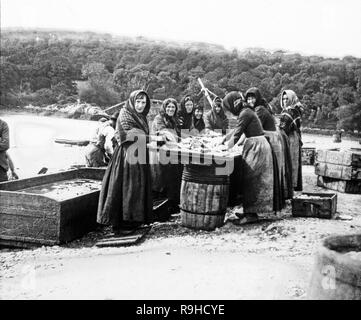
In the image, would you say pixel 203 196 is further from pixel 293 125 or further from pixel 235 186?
pixel 293 125

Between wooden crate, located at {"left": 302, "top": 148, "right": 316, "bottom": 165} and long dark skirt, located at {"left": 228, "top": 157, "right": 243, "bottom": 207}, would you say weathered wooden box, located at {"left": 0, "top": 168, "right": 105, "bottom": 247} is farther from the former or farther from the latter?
wooden crate, located at {"left": 302, "top": 148, "right": 316, "bottom": 165}

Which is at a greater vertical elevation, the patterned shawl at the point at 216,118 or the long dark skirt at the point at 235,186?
the patterned shawl at the point at 216,118

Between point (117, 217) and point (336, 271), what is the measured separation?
10.1 ft

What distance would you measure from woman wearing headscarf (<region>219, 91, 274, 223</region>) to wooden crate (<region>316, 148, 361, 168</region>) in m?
3.14

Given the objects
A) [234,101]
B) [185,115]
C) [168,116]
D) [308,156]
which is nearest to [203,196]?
[234,101]

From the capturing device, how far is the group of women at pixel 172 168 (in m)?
5.17

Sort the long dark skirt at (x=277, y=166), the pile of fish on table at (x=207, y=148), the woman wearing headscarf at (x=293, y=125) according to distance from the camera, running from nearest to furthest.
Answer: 1. the pile of fish on table at (x=207, y=148)
2. the long dark skirt at (x=277, y=166)
3. the woman wearing headscarf at (x=293, y=125)

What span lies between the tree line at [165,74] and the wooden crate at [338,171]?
38.6 feet

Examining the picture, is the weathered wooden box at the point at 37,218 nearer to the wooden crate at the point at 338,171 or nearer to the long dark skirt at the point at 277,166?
the long dark skirt at the point at 277,166

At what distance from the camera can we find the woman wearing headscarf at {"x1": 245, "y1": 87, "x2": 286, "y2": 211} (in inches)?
231

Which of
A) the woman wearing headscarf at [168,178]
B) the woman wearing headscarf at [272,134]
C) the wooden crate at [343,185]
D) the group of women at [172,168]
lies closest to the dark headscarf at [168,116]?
the group of women at [172,168]

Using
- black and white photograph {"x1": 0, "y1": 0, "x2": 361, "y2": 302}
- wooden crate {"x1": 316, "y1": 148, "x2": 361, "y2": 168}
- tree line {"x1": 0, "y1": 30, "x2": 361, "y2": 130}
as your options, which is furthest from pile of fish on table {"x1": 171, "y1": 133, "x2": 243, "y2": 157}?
tree line {"x1": 0, "y1": 30, "x2": 361, "y2": 130}

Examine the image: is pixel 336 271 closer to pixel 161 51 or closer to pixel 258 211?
pixel 258 211

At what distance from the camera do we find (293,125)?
7.90 metres
